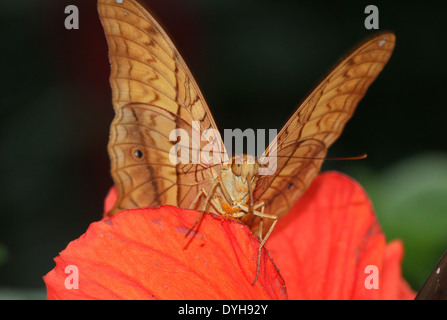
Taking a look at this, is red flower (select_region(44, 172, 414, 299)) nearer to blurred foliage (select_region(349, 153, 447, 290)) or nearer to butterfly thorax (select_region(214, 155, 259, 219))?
butterfly thorax (select_region(214, 155, 259, 219))

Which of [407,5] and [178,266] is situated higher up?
[407,5]

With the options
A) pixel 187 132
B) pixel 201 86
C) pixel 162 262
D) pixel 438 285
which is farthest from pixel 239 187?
pixel 201 86

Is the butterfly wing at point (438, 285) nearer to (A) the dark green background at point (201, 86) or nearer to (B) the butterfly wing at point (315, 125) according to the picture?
(B) the butterfly wing at point (315, 125)

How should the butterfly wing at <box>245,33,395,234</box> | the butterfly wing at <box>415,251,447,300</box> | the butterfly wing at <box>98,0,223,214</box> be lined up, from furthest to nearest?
the butterfly wing at <box>98,0,223,214</box>
the butterfly wing at <box>245,33,395,234</box>
the butterfly wing at <box>415,251,447,300</box>

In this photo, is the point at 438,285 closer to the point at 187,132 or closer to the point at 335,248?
the point at 335,248

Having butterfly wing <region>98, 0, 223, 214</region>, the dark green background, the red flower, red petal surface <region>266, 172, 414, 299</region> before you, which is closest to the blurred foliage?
red petal surface <region>266, 172, 414, 299</region>

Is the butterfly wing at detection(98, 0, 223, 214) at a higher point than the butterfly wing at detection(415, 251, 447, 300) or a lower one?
higher

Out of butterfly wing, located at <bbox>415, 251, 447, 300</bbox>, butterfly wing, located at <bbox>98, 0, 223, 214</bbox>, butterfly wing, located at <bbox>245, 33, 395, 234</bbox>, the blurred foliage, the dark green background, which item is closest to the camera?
butterfly wing, located at <bbox>415, 251, 447, 300</bbox>
